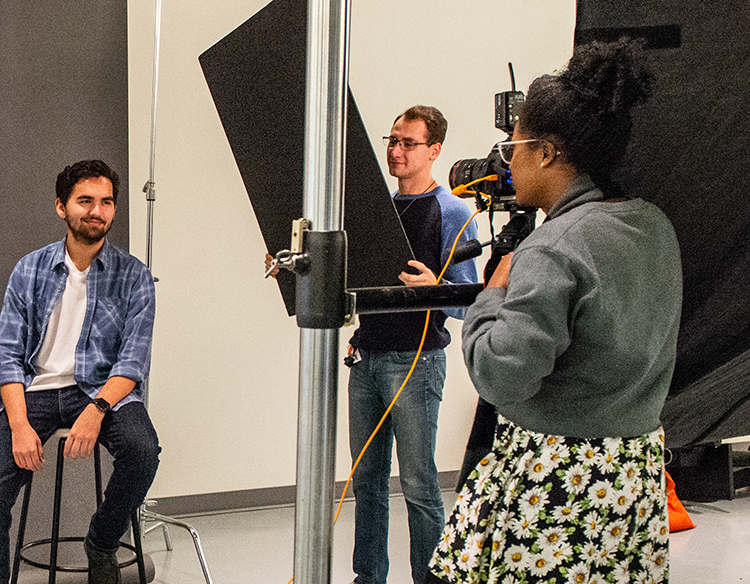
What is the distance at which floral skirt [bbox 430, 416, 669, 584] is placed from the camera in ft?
3.06

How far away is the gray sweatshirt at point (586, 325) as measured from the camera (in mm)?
886

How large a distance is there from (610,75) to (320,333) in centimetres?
56

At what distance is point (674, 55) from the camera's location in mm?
834

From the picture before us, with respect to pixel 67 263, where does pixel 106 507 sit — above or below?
below

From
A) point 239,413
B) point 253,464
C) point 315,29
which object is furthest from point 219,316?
point 315,29

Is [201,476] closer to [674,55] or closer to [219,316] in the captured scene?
[219,316]

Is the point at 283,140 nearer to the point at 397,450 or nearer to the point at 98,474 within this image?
the point at 397,450

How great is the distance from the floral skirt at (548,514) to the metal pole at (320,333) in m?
0.37

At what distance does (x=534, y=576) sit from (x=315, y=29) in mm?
709

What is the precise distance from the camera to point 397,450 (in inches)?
84.6

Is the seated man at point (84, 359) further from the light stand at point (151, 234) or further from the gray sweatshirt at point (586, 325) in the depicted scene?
the gray sweatshirt at point (586, 325)

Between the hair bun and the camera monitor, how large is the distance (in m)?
0.28

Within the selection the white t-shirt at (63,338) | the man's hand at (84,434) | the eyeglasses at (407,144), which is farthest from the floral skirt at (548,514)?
the white t-shirt at (63,338)

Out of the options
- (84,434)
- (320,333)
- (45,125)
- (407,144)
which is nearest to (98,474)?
(84,434)
